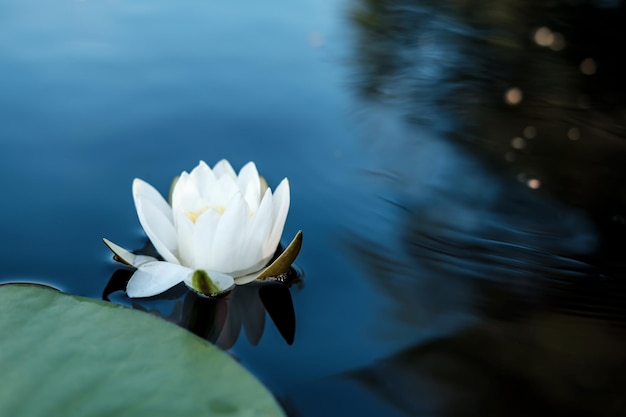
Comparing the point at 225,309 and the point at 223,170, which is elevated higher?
the point at 223,170

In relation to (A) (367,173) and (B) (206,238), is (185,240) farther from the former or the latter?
(A) (367,173)

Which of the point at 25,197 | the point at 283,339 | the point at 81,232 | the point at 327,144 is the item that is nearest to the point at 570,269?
the point at 283,339

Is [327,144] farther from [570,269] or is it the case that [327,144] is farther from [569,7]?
[569,7]

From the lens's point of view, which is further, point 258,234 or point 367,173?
point 367,173

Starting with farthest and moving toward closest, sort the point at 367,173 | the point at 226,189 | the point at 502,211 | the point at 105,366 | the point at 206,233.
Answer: the point at 367,173 → the point at 502,211 → the point at 226,189 → the point at 206,233 → the point at 105,366

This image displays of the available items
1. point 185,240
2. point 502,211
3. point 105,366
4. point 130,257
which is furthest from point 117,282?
point 502,211

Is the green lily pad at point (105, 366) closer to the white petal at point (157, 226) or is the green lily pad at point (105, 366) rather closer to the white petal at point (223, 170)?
the white petal at point (157, 226)

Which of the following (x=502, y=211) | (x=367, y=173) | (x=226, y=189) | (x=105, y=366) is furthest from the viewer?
(x=367, y=173)

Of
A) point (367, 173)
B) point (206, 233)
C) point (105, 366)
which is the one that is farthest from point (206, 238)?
point (367, 173)
